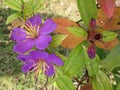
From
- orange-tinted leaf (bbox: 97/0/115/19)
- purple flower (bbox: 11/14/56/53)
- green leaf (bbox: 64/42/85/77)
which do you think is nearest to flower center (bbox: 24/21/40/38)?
purple flower (bbox: 11/14/56/53)

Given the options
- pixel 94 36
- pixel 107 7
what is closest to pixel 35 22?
pixel 94 36

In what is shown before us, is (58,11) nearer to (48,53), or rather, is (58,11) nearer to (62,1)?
(62,1)

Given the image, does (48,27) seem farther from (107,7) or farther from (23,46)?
(107,7)

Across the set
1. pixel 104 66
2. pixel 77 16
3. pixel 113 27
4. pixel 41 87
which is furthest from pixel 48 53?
pixel 77 16

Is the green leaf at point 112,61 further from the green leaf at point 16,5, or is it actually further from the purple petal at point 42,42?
the green leaf at point 16,5

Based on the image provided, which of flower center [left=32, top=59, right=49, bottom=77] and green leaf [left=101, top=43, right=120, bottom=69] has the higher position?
flower center [left=32, top=59, right=49, bottom=77]

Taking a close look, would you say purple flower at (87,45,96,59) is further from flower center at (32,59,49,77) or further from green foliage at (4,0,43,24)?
green foliage at (4,0,43,24)

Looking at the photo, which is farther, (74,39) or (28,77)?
(28,77)
